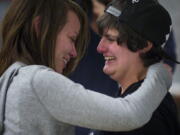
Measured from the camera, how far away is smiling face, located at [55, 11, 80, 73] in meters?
1.68

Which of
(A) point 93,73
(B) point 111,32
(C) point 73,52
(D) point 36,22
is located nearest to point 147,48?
(B) point 111,32

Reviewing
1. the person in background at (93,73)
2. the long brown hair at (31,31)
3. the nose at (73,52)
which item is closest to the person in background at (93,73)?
the person in background at (93,73)

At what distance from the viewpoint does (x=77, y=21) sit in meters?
1.75

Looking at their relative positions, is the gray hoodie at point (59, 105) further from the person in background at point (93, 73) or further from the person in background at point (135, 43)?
the person in background at point (93, 73)

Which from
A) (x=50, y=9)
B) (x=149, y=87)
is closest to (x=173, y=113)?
(x=149, y=87)

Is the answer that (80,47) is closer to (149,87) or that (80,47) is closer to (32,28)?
(32,28)

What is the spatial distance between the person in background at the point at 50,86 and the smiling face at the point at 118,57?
210 millimetres

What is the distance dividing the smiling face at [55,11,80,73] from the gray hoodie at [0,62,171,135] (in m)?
0.15

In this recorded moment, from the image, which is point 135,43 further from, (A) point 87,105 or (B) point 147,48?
(A) point 87,105

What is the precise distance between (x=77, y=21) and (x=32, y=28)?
18 centimetres

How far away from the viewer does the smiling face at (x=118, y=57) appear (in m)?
1.94

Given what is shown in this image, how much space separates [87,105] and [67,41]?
0.30 metres

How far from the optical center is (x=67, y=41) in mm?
1692

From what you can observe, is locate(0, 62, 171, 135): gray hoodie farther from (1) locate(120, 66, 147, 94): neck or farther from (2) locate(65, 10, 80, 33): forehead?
(1) locate(120, 66, 147, 94): neck
